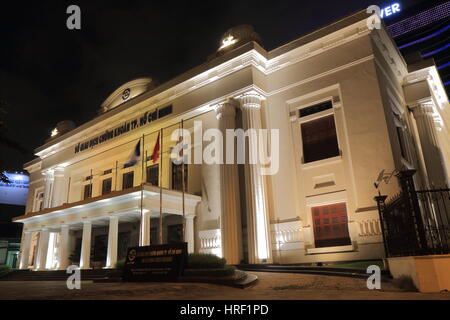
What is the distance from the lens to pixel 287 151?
17.1m

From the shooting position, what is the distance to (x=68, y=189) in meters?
26.8

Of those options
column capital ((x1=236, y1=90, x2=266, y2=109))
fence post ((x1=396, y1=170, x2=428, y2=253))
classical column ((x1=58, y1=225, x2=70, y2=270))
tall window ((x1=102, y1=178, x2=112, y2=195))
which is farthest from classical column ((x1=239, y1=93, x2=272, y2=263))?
tall window ((x1=102, y1=178, x2=112, y2=195))

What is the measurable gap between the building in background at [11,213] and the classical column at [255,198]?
36846 mm

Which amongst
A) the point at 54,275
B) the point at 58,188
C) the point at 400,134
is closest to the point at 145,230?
the point at 54,275

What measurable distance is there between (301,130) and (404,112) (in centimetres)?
725

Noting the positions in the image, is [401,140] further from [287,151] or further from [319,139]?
[287,151]

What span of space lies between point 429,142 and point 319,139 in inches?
343

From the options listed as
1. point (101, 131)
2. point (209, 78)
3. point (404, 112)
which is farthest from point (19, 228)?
point (404, 112)

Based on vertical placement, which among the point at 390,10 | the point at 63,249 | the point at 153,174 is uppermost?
the point at 390,10

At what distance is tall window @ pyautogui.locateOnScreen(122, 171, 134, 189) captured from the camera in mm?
23922

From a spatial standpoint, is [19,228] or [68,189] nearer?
[68,189]

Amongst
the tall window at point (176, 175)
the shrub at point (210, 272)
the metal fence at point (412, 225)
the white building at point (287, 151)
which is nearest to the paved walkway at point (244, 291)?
the shrub at point (210, 272)

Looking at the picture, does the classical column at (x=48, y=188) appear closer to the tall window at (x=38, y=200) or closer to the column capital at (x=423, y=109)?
the tall window at (x=38, y=200)
